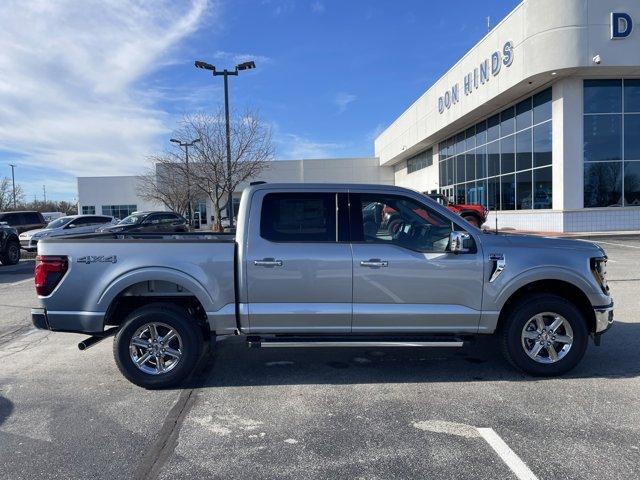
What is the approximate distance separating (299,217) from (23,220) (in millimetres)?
23556

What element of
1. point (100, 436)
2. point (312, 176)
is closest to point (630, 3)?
point (100, 436)

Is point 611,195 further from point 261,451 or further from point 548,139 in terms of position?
point 261,451

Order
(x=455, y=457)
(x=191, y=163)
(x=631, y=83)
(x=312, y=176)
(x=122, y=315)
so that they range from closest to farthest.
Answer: (x=455, y=457) → (x=122, y=315) → (x=631, y=83) → (x=191, y=163) → (x=312, y=176)

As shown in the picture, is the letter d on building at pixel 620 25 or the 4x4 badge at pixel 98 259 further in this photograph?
the letter d on building at pixel 620 25

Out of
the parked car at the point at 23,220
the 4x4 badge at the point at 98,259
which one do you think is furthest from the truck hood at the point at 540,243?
the parked car at the point at 23,220

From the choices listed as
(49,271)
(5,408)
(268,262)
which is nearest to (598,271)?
(268,262)

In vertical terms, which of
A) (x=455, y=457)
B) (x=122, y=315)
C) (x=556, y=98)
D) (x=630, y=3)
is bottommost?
(x=455, y=457)

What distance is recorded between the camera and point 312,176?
51.0 metres

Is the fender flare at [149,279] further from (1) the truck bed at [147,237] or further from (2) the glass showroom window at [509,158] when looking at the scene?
(2) the glass showroom window at [509,158]

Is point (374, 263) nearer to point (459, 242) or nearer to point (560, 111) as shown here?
point (459, 242)

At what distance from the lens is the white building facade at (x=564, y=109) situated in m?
19.4

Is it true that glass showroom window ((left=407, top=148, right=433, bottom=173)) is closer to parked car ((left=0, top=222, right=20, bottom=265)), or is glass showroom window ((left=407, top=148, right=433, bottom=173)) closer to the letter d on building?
the letter d on building

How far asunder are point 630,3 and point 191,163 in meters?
22.5

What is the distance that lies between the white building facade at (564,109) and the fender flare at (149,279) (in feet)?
63.4
